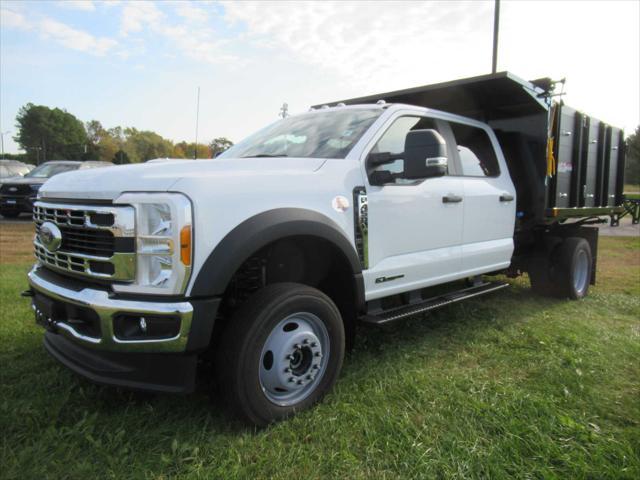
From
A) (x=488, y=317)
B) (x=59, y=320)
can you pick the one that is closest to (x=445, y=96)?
(x=488, y=317)

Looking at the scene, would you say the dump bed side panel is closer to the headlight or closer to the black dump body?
the black dump body

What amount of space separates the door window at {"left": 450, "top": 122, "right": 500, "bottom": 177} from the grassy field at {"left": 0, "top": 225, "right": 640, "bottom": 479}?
5.27ft

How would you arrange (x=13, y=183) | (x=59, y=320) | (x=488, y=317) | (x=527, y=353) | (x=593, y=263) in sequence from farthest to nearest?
(x=13, y=183)
(x=593, y=263)
(x=488, y=317)
(x=527, y=353)
(x=59, y=320)

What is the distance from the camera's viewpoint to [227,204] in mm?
2414

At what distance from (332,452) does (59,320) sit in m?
1.58

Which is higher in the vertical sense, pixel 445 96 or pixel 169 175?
pixel 445 96

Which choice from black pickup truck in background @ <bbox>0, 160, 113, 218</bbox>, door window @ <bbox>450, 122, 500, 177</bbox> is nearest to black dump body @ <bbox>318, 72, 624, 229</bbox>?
door window @ <bbox>450, 122, 500, 177</bbox>

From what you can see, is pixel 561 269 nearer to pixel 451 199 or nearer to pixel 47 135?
pixel 451 199

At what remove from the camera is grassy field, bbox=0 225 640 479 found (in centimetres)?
225

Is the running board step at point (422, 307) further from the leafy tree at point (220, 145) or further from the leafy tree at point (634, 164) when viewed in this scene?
the leafy tree at point (634, 164)

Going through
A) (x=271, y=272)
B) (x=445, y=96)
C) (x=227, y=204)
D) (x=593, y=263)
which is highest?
(x=445, y=96)

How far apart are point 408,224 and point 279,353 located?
57.4 inches

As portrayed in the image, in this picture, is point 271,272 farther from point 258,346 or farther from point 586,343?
point 586,343

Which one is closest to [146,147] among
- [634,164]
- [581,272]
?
[634,164]
